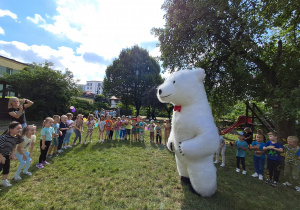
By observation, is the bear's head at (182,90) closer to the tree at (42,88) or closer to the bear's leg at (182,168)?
the bear's leg at (182,168)

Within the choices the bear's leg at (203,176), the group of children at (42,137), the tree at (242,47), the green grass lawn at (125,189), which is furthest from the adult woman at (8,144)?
the tree at (242,47)

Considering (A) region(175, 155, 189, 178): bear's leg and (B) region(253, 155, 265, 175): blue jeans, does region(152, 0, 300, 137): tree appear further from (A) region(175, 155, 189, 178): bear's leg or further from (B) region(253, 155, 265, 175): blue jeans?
(A) region(175, 155, 189, 178): bear's leg

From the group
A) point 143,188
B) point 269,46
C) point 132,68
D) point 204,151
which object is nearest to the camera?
point 204,151

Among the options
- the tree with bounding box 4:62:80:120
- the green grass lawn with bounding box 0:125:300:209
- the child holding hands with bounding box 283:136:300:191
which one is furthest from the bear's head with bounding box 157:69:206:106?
the tree with bounding box 4:62:80:120

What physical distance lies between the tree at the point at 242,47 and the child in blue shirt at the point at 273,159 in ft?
2.40

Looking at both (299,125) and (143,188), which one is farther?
(299,125)

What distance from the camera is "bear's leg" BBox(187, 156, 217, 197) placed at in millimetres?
3301

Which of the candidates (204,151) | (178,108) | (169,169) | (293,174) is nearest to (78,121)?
(169,169)

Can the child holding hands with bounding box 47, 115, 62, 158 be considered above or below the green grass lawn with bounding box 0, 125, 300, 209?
above

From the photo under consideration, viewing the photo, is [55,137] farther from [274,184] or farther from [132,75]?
[132,75]

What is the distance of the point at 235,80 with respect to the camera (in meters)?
7.56

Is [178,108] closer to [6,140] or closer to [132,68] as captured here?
[6,140]

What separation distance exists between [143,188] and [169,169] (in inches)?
60.9

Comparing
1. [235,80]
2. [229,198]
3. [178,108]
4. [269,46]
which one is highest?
[269,46]
